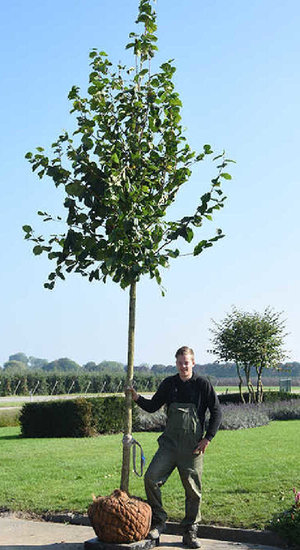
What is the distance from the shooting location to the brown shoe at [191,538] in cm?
676

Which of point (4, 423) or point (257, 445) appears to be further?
point (4, 423)

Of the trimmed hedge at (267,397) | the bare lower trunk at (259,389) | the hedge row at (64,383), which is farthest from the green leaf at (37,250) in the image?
the hedge row at (64,383)

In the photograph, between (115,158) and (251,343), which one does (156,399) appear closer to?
(115,158)

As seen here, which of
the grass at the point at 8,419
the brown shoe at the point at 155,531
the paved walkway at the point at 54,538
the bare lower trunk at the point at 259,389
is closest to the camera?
the brown shoe at the point at 155,531

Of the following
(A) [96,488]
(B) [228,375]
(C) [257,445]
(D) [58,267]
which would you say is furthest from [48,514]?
(B) [228,375]

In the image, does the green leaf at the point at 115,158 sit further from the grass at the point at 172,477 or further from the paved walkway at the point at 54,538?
the grass at the point at 172,477

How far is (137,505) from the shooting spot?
6.46 m

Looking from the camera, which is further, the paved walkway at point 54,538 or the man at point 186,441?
the paved walkway at point 54,538

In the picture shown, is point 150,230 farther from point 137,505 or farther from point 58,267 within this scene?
point 137,505

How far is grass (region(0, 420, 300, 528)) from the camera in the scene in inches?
324

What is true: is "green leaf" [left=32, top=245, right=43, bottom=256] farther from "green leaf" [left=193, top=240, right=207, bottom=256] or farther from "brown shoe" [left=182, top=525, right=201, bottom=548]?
"brown shoe" [left=182, top=525, right=201, bottom=548]

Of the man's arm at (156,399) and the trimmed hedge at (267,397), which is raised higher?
the man's arm at (156,399)

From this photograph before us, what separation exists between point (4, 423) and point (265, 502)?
17948 mm

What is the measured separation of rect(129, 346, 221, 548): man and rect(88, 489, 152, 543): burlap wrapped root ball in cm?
28
